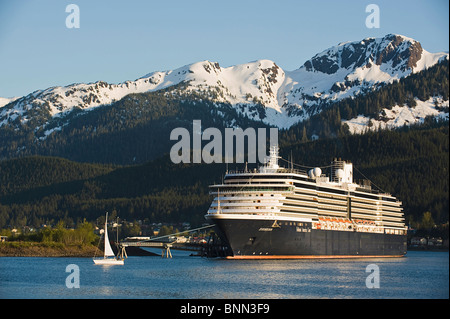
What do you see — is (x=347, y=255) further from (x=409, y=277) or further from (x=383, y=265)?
(x=409, y=277)

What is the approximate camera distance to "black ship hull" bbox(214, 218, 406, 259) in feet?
397

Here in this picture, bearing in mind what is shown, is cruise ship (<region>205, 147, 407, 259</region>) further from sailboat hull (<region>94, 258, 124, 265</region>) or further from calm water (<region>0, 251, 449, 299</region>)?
sailboat hull (<region>94, 258, 124, 265</region>)

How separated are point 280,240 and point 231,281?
34452 mm

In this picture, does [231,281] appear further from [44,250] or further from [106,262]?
[44,250]

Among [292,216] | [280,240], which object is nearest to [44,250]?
[292,216]

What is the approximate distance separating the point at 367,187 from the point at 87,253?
57.8 m

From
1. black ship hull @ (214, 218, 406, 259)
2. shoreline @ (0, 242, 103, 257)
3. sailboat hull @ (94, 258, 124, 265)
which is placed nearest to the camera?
black ship hull @ (214, 218, 406, 259)

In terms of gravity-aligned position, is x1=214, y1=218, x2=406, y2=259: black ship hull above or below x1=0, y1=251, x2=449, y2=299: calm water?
above

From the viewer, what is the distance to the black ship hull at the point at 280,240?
12112 centimetres

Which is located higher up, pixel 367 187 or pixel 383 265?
pixel 367 187

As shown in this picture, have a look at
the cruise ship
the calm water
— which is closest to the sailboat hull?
the calm water

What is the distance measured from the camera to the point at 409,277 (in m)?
99.9

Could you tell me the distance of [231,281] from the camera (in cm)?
9044
